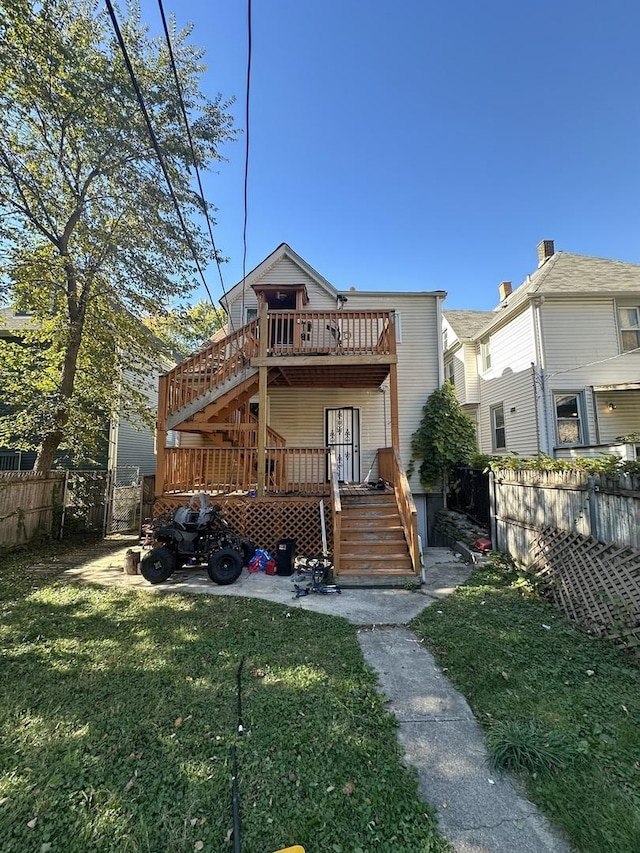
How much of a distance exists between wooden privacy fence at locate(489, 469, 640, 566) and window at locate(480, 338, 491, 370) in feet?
27.7

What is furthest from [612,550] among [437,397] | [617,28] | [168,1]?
[617,28]

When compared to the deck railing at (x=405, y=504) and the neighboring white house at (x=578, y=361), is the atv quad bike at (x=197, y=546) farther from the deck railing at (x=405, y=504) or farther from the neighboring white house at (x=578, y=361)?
the neighboring white house at (x=578, y=361)

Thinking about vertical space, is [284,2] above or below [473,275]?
below

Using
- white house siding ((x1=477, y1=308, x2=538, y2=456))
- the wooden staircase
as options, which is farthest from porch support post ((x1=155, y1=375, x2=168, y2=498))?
white house siding ((x1=477, y1=308, x2=538, y2=456))

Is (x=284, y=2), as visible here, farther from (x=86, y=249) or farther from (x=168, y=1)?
(x=86, y=249)

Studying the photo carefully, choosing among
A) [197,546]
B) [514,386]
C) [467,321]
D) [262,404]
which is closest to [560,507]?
[262,404]

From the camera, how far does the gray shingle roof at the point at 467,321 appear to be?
16.7m

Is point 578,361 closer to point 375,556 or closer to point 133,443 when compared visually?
point 375,556

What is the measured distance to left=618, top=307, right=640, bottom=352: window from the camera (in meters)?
11.8

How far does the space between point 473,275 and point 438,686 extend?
62.3ft

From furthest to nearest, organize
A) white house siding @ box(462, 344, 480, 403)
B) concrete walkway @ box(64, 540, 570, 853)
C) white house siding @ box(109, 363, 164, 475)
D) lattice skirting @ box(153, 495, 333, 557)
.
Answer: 1. white house siding @ box(462, 344, 480, 403)
2. white house siding @ box(109, 363, 164, 475)
3. lattice skirting @ box(153, 495, 333, 557)
4. concrete walkway @ box(64, 540, 570, 853)

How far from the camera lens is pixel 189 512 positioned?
7090 millimetres

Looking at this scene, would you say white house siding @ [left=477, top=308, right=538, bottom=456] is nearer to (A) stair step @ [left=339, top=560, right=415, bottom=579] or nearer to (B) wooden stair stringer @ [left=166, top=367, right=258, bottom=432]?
(A) stair step @ [left=339, top=560, right=415, bottom=579]

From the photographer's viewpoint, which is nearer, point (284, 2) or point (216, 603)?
point (284, 2)
